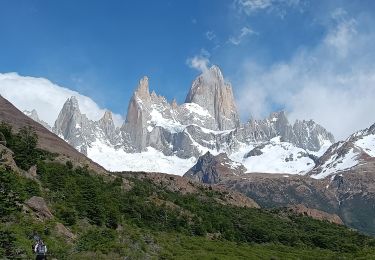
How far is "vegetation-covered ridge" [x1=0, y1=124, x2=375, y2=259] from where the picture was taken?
45062 mm

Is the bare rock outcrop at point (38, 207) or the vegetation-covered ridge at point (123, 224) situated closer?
the vegetation-covered ridge at point (123, 224)

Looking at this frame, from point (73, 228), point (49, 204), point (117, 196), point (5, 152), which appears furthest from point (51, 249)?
point (117, 196)

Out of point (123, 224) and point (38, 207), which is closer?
point (38, 207)

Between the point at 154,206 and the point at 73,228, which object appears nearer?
the point at 73,228

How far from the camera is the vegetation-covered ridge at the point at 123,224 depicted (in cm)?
4506

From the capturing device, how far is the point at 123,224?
73125mm

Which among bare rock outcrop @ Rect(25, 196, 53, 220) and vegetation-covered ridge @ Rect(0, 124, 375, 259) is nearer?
vegetation-covered ridge @ Rect(0, 124, 375, 259)

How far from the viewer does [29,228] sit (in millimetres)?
43969

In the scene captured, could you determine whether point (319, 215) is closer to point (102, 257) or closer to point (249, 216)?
point (249, 216)

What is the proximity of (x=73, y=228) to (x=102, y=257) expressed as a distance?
11240 mm

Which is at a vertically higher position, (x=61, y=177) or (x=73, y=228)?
(x=61, y=177)

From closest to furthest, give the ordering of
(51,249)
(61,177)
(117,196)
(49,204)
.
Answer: (51,249)
(49,204)
(61,177)
(117,196)

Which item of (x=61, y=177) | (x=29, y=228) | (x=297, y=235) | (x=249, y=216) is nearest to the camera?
(x=29, y=228)

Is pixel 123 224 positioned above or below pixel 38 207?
above
